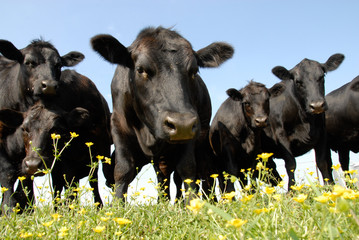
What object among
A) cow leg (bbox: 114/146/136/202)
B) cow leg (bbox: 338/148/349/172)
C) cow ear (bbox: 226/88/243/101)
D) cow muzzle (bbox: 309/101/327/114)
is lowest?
cow leg (bbox: 338/148/349/172)

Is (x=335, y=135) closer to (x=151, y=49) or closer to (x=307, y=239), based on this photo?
(x=151, y=49)

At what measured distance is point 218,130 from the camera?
8453 millimetres

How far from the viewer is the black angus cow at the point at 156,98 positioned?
139 inches

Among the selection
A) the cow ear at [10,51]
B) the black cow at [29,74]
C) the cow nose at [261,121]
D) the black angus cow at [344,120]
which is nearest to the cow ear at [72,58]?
the black cow at [29,74]

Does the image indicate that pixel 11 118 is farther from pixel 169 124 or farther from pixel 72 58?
pixel 169 124

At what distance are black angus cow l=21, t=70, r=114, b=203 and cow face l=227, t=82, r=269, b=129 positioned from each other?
10.1 feet

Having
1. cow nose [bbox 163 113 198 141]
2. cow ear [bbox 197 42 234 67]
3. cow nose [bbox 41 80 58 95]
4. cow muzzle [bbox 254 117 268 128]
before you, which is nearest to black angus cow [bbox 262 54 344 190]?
cow muzzle [bbox 254 117 268 128]

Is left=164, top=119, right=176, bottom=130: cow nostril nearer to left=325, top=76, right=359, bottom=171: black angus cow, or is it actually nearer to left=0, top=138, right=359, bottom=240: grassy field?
left=0, top=138, right=359, bottom=240: grassy field

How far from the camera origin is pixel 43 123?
592 cm

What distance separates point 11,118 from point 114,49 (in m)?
3.06

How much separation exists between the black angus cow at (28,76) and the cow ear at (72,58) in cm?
51

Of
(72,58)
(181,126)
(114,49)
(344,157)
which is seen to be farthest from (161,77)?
(344,157)

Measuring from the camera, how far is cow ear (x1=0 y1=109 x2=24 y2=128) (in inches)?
243

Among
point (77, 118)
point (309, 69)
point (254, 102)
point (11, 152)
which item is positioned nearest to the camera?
point (77, 118)
